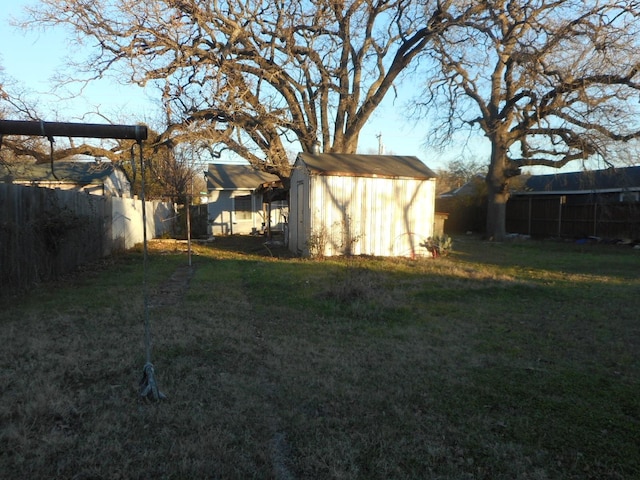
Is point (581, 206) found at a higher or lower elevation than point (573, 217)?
higher

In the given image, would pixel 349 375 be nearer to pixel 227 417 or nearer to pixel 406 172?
pixel 227 417

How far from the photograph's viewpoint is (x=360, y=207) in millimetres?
13812

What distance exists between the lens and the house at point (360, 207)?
43.8 ft

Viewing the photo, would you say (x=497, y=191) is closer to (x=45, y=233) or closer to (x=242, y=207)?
(x=242, y=207)

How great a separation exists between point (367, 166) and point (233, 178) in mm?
16466

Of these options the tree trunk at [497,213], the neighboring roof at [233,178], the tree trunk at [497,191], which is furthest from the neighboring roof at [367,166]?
the neighboring roof at [233,178]

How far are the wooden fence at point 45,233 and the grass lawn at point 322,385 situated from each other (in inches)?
18.6

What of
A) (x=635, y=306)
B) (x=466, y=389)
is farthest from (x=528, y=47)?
(x=466, y=389)

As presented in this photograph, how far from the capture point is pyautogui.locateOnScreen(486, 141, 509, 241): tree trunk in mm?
21573

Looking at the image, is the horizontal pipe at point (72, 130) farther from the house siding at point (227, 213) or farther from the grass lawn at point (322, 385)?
the house siding at point (227, 213)

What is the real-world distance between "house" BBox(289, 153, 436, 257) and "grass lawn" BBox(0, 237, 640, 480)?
211 inches

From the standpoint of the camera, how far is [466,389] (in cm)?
400

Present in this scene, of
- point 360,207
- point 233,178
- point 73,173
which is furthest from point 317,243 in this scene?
point 233,178

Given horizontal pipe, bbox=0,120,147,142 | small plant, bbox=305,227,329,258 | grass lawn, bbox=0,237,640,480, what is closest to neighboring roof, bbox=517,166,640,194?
small plant, bbox=305,227,329,258
